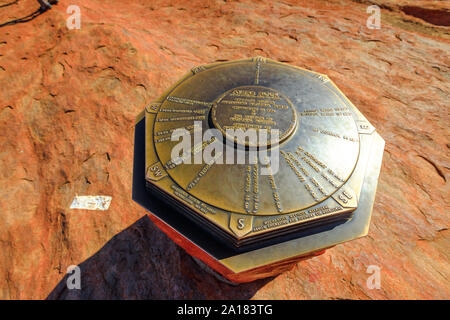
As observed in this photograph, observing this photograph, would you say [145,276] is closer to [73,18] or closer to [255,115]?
[255,115]

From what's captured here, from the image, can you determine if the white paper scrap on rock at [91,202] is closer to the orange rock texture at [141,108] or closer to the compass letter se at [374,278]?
the orange rock texture at [141,108]

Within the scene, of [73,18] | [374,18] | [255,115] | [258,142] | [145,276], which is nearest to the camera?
[258,142]

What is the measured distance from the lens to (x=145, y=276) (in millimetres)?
2869

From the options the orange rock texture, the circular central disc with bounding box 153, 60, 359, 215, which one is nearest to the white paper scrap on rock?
the orange rock texture

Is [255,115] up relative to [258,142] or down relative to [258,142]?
up

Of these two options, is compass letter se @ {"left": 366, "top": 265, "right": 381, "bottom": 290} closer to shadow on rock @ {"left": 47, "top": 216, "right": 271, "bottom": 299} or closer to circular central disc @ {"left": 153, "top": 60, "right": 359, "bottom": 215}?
shadow on rock @ {"left": 47, "top": 216, "right": 271, "bottom": 299}

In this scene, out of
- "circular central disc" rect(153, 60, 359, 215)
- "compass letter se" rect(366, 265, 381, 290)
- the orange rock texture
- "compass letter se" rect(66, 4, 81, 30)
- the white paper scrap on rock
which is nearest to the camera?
"circular central disc" rect(153, 60, 359, 215)

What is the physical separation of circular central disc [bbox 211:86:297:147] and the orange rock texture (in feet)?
6.05

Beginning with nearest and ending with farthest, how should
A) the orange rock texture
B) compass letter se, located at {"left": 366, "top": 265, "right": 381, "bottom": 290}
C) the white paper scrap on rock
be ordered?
compass letter se, located at {"left": 366, "top": 265, "right": 381, "bottom": 290}
the orange rock texture
the white paper scrap on rock

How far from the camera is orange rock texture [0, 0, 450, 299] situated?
2852mm

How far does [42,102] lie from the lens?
4.36 meters

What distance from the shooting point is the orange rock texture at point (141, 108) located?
9.36ft

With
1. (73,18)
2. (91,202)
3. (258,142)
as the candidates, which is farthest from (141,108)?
(73,18)

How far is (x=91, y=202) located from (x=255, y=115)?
2.71 metres
